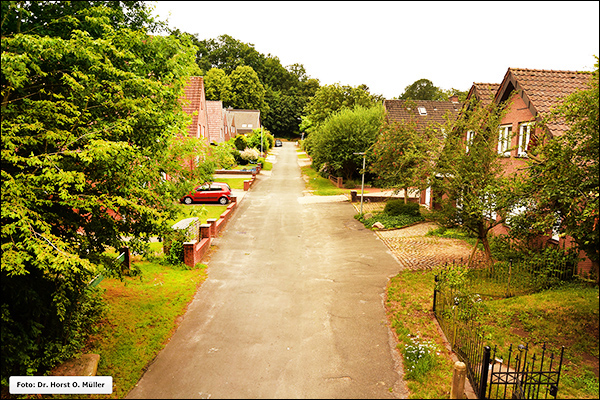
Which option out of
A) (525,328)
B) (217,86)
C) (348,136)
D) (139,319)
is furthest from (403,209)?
(217,86)

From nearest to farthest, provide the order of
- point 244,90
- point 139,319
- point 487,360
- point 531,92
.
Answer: point 487,360
point 139,319
point 531,92
point 244,90

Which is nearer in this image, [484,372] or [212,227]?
[484,372]

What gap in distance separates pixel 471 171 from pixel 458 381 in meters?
8.48

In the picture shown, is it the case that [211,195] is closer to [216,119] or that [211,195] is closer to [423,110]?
[423,110]

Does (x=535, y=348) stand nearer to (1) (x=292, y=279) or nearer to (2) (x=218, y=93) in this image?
(1) (x=292, y=279)

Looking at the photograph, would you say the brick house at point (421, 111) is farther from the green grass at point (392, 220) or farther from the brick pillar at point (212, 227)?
the brick pillar at point (212, 227)

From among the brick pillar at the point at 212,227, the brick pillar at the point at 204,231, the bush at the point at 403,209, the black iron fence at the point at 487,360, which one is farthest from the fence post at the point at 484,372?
the bush at the point at 403,209

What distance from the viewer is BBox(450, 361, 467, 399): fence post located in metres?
6.72

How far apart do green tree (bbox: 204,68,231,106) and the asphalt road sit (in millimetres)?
68918

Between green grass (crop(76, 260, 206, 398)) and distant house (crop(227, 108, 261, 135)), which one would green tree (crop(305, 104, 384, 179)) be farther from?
distant house (crop(227, 108, 261, 135))

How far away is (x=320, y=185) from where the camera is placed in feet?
130

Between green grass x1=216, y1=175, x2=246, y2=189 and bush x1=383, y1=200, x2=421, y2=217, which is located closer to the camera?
bush x1=383, y1=200, x2=421, y2=217

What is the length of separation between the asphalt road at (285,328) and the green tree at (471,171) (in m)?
3.37

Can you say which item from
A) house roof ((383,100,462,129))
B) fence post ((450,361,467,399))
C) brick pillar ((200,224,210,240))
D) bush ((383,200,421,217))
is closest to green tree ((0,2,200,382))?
fence post ((450,361,467,399))
